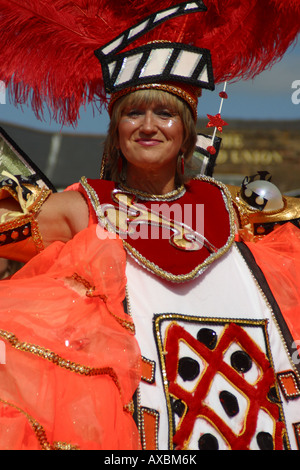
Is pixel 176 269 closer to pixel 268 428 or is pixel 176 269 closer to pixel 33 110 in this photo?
pixel 268 428

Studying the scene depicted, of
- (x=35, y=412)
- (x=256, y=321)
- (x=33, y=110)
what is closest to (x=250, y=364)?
(x=256, y=321)

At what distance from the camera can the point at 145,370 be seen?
6.59ft

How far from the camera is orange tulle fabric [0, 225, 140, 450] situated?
174cm

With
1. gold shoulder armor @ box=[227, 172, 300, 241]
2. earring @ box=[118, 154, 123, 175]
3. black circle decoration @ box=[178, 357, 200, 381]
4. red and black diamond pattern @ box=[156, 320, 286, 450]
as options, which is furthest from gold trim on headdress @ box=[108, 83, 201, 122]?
black circle decoration @ box=[178, 357, 200, 381]

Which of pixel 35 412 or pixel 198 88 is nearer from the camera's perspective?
pixel 35 412

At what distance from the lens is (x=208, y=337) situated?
215 centimetres

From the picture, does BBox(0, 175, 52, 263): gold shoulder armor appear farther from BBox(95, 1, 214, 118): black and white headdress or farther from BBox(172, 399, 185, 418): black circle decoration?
BBox(172, 399, 185, 418): black circle decoration

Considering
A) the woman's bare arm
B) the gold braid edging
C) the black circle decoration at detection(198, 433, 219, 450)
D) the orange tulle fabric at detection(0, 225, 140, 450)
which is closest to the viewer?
the orange tulle fabric at detection(0, 225, 140, 450)

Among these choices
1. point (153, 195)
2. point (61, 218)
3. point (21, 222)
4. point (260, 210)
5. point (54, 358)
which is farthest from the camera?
point (260, 210)

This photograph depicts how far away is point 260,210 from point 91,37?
0.93 m

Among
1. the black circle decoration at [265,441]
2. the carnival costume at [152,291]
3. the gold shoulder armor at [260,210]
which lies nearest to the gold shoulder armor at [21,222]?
the carnival costume at [152,291]

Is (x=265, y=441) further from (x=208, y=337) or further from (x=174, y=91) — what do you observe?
(x=174, y=91)

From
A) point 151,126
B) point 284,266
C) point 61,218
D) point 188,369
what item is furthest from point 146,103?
point 188,369

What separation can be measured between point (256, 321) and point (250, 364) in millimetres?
149
